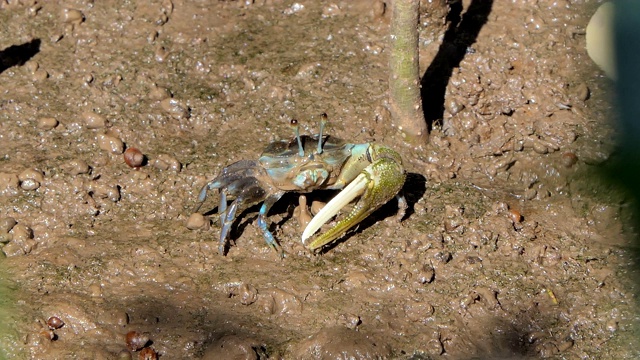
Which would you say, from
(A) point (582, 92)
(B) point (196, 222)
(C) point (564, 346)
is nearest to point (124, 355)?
(B) point (196, 222)

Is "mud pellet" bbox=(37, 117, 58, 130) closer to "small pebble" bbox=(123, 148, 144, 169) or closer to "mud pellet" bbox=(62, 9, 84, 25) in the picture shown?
"small pebble" bbox=(123, 148, 144, 169)

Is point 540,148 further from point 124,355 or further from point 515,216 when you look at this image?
point 124,355

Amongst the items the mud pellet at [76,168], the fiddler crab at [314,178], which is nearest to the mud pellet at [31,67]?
the mud pellet at [76,168]

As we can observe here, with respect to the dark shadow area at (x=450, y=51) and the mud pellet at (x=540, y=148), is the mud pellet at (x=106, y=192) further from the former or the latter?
the mud pellet at (x=540, y=148)

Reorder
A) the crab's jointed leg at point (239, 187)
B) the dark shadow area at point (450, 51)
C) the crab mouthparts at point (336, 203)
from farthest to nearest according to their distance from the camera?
the dark shadow area at point (450, 51) → the crab's jointed leg at point (239, 187) → the crab mouthparts at point (336, 203)

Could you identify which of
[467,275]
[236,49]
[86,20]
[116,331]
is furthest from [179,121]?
[467,275]

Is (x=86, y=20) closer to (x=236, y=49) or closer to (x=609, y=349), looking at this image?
(x=236, y=49)

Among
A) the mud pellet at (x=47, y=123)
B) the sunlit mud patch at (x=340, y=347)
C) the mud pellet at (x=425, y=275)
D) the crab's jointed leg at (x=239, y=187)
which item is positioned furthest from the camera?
the mud pellet at (x=47, y=123)
